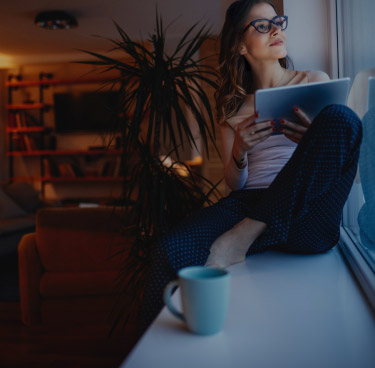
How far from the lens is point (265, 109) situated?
1118 millimetres

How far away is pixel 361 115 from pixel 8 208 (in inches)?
162

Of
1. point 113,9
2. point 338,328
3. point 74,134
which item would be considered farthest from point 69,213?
point 74,134

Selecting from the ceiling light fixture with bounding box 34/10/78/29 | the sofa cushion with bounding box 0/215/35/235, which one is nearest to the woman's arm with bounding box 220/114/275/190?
the sofa cushion with bounding box 0/215/35/235

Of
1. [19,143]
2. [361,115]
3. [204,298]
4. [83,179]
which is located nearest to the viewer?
[204,298]

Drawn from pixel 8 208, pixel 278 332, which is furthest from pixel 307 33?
pixel 8 208

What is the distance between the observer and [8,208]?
4.52 m

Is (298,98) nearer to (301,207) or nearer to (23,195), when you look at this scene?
(301,207)

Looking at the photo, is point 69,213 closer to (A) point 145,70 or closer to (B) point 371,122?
(A) point 145,70

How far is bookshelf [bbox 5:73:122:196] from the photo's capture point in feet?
20.5

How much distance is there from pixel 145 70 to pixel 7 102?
542cm

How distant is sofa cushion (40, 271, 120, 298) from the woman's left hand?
1.46 meters

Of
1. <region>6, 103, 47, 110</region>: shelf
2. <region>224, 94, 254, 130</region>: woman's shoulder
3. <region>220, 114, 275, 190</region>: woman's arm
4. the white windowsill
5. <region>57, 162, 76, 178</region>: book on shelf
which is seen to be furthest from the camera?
<region>6, 103, 47, 110</region>: shelf

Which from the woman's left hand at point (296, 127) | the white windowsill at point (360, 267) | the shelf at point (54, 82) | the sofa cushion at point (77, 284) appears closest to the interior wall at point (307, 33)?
the woman's left hand at point (296, 127)

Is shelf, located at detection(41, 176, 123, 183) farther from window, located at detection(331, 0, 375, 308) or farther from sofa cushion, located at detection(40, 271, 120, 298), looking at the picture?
window, located at detection(331, 0, 375, 308)
